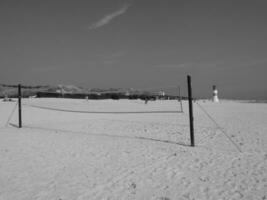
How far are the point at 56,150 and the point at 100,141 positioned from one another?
1.55 m

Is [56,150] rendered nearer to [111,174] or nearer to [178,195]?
[111,174]

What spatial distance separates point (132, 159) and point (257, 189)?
262cm

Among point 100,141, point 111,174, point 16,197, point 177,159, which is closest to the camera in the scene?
point 16,197

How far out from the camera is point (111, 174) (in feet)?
15.1

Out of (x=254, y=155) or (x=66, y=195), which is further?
(x=254, y=155)

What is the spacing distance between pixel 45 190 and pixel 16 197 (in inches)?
16.1

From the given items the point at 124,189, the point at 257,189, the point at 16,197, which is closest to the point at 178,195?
the point at 124,189

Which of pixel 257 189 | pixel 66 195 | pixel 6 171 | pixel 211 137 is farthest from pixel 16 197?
pixel 211 137

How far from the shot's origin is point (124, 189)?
388cm

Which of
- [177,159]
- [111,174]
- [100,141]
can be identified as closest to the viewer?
[111,174]

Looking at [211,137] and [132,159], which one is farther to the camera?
[211,137]

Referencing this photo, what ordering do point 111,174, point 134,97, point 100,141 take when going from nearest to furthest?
point 111,174 → point 100,141 → point 134,97

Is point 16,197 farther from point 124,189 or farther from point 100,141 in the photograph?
point 100,141

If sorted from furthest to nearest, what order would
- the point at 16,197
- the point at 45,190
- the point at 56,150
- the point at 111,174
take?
the point at 56,150, the point at 111,174, the point at 45,190, the point at 16,197
